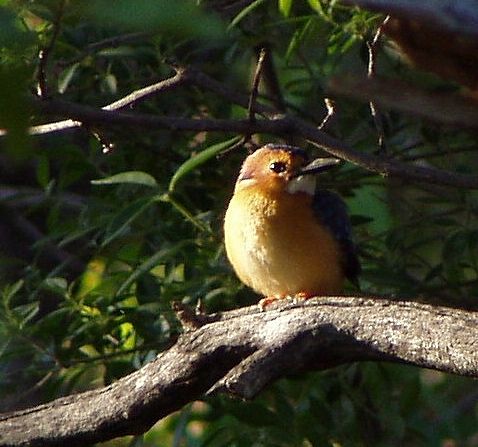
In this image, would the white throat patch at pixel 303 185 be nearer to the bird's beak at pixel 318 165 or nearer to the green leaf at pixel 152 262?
the bird's beak at pixel 318 165

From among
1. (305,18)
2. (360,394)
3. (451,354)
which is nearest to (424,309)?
(451,354)

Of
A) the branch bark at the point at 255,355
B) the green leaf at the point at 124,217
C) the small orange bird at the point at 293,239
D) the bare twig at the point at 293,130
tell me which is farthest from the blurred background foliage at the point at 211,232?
the branch bark at the point at 255,355

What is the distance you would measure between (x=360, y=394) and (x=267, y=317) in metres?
1.59

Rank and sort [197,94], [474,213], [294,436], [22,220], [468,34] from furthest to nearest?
[22,220], [197,94], [474,213], [294,436], [468,34]

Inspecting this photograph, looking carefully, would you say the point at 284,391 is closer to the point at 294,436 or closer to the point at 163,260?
the point at 294,436

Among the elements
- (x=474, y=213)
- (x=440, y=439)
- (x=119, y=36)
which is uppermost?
(x=119, y=36)

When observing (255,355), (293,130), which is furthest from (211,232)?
(255,355)

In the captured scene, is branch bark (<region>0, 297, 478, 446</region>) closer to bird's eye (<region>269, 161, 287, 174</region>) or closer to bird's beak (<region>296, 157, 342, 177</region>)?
bird's beak (<region>296, 157, 342, 177</region>)

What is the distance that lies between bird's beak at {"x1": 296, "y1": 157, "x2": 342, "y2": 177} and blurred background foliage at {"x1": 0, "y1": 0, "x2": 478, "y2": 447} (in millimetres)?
195

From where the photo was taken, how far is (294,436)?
3.50 meters

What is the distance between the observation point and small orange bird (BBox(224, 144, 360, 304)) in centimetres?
349

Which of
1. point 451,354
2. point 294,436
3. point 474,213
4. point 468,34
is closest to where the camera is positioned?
point 468,34

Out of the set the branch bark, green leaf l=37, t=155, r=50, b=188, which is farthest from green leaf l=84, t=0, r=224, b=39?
green leaf l=37, t=155, r=50, b=188

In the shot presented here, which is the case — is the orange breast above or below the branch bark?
below
